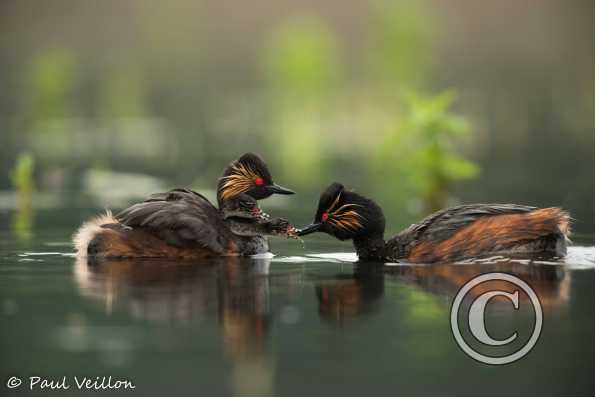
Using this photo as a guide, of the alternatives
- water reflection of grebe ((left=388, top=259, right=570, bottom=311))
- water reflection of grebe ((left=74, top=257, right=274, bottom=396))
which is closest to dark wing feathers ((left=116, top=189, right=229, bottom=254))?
water reflection of grebe ((left=74, top=257, right=274, bottom=396))

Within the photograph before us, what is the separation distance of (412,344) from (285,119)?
1378 inches

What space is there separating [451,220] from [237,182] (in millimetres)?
2313

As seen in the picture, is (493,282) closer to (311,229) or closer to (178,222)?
(311,229)

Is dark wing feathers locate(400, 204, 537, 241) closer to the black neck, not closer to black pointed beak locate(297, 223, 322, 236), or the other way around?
the black neck

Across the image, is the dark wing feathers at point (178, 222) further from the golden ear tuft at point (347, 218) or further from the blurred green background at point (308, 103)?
the blurred green background at point (308, 103)

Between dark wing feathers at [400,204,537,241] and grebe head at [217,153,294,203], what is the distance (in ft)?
5.11

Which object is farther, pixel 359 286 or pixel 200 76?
pixel 200 76

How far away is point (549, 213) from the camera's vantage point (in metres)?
11.4

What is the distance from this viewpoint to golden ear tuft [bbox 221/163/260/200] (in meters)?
12.1

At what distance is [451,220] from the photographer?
11352 millimetres

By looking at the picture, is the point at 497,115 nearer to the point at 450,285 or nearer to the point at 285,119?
Result: the point at 285,119

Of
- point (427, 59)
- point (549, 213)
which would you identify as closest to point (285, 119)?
point (427, 59)

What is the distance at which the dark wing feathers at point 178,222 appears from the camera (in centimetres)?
1121

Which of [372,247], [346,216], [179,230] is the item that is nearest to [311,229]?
[346,216]
